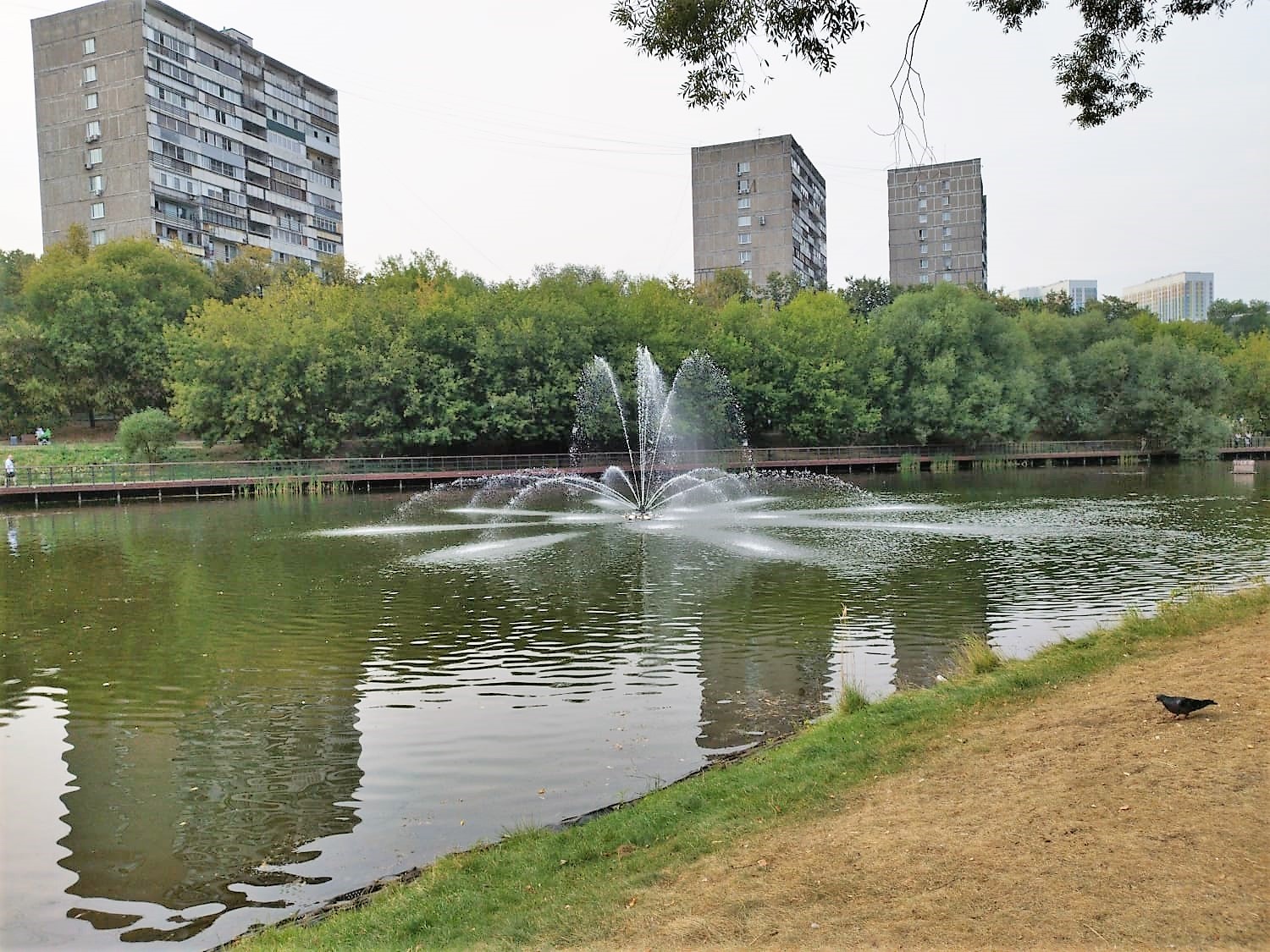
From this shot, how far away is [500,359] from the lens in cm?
6297

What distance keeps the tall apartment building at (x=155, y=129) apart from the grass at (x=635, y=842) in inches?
3054

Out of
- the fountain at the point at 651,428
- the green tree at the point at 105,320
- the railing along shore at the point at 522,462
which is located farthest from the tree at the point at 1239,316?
the green tree at the point at 105,320

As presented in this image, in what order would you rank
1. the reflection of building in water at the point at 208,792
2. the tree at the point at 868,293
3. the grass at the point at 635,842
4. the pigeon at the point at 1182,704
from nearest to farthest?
the grass at the point at 635,842, the pigeon at the point at 1182,704, the reflection of building in water at the point at 208,792, the tree at the point at 868,293

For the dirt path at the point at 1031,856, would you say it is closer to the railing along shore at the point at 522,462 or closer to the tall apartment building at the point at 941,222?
the railing along shore at the point at 522,462

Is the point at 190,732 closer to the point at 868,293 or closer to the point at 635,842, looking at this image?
the point at 635,842

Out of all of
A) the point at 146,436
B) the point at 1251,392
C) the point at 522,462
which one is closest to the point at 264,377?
the point at 146,436

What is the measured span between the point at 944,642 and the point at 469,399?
4994 centimetres

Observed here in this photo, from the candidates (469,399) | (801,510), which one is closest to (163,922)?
(801,510)

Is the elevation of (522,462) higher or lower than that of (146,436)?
lower

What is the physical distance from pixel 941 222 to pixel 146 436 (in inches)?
4019

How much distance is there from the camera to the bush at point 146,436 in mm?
55344

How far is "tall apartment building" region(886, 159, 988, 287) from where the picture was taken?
411ft

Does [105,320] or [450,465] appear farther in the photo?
[105,320]

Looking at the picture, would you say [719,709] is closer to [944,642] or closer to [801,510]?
[944,642]
